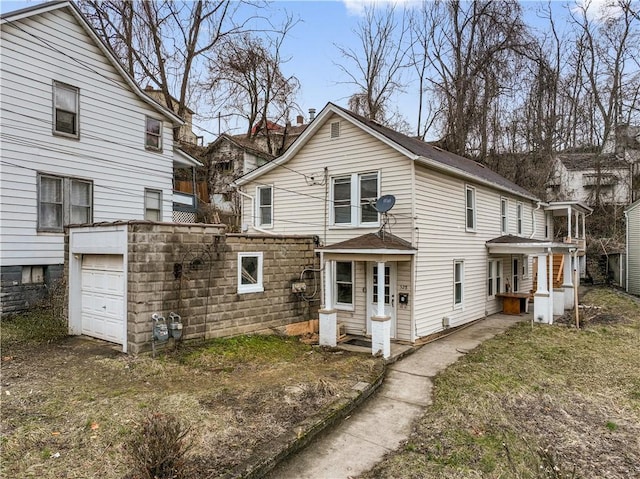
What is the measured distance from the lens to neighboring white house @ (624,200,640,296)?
2039 cm

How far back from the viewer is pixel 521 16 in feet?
78.7

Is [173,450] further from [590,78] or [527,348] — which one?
[590,78]

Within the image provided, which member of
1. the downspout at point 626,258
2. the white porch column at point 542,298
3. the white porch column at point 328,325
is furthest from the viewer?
the downspout at point 626,258

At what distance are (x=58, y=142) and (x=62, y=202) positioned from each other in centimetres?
177

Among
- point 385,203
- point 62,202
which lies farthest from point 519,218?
point 62,202

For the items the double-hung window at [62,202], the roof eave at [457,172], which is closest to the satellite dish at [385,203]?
the roof eave at [457,172]

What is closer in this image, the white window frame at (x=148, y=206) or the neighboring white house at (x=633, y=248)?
the white window frame at (x=148, y=206)

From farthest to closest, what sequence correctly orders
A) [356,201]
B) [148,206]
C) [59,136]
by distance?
[148,206] → [59,136] → [356,201]

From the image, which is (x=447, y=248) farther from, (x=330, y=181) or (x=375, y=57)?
(x=375, y=57)

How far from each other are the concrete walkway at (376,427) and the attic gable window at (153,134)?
458 inches

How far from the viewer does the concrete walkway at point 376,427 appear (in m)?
4.57

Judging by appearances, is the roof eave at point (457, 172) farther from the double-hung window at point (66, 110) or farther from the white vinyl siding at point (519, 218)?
the double-hung window at point (66, 110)

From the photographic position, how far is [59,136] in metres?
11.5

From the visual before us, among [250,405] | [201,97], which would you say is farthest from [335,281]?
[201,97]
